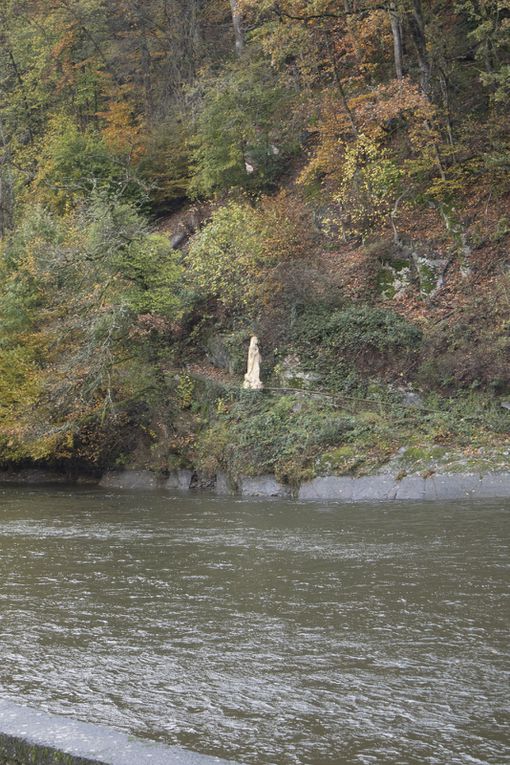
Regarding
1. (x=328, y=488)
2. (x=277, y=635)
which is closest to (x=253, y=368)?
(x=328, y=488)

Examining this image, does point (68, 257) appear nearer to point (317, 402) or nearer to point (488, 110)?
point (317, 402)

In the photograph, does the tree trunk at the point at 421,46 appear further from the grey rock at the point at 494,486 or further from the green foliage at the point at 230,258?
the grey rock at the point at 494,486

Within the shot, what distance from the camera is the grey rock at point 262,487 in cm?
2008

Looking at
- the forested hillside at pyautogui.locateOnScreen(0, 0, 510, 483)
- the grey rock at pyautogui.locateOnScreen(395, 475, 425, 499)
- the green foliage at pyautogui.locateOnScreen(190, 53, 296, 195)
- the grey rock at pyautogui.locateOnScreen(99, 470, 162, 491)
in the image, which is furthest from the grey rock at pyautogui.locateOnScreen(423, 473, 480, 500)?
the green foliage at pyautogui.locateOnScreen(190, 53, 296, 195)

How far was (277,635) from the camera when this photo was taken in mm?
8195

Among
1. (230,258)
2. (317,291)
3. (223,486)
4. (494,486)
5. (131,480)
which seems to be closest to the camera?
(494,486)

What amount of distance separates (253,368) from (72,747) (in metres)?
19.4

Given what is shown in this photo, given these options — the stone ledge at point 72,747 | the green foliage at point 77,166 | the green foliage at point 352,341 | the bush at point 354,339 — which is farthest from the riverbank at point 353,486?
the green foliage at point 77,166

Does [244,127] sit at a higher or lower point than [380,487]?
higher

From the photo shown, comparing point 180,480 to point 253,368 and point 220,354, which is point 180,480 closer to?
point 253,368

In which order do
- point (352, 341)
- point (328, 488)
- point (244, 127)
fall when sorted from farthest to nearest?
point (244, 127), point (352, 341), point (328, 488)

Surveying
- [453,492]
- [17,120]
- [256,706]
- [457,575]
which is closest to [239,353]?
[453,492]

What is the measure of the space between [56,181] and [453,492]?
2506 cm

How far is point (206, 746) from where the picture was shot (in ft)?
17.9
